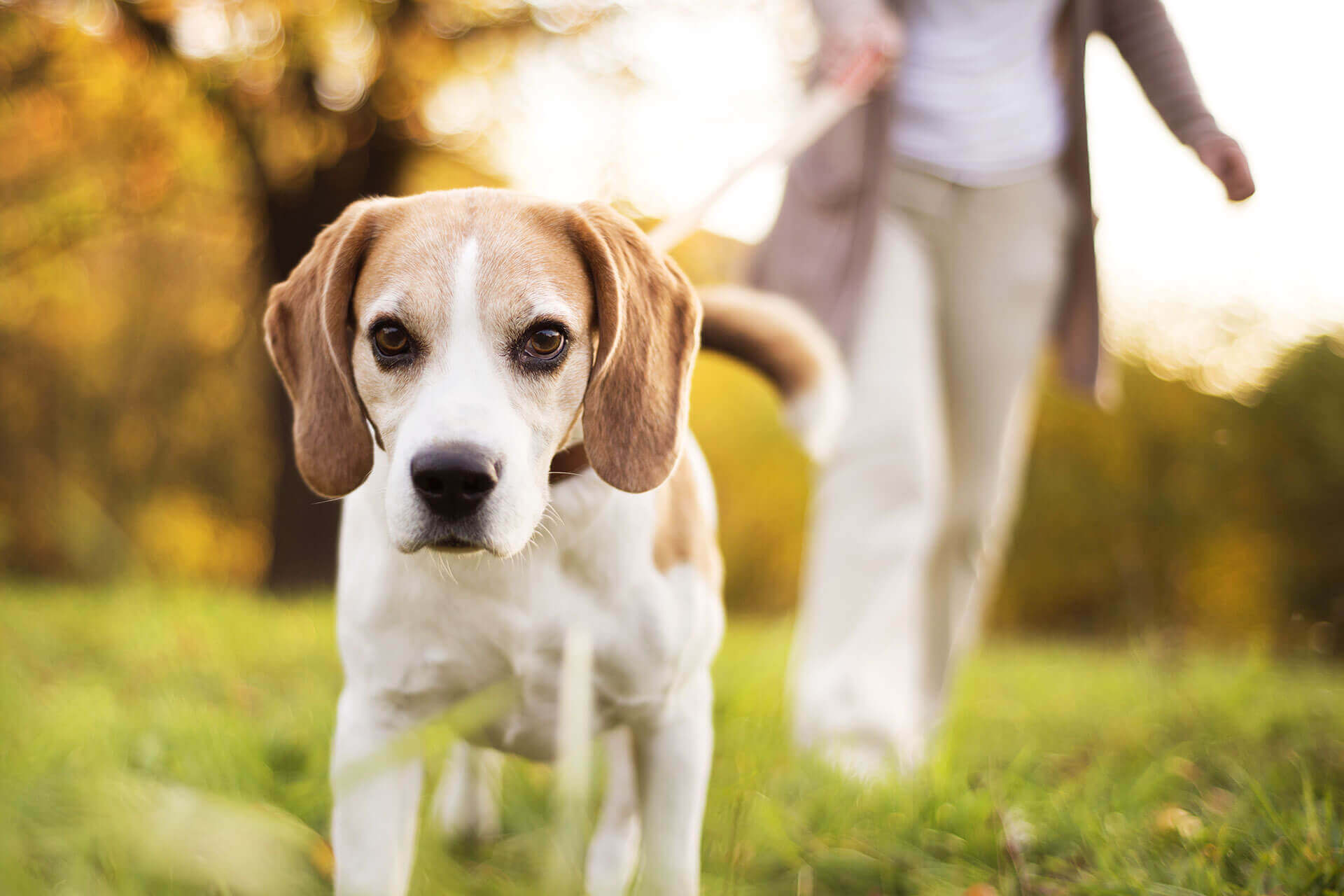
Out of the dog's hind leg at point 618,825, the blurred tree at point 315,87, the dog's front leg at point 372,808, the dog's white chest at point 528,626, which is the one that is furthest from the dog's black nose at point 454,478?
the blurred tree at point 315,87

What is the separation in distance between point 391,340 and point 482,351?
0.18 m

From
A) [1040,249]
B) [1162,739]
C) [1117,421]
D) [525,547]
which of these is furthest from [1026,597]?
[525,547]

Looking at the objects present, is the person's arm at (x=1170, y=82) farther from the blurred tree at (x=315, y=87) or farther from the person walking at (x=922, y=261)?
the blurred tree at (x=315, y=87)

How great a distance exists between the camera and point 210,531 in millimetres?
12328

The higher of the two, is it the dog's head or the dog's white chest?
the dog's head

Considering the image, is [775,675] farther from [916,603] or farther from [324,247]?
[324,247]

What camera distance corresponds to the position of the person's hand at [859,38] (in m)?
2.66

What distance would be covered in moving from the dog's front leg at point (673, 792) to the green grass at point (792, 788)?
85 mm

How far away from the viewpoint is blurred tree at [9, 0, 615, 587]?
782 centimetres

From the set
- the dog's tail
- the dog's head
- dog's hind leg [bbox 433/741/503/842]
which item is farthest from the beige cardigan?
dog's hind leg [bbox 433/741/503/842]

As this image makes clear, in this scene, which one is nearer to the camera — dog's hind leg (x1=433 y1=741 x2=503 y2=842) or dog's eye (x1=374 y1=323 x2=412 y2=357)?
dog's eye (x1=374 y1=323 x2=412 y2=357)

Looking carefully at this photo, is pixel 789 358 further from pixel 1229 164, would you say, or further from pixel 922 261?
pixel 1229 164

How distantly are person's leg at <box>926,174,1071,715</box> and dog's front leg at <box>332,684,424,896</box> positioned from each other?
7.12 feet

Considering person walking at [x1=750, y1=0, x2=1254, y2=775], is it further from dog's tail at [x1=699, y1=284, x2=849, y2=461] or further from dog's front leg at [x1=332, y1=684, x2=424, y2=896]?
dog's front leg at [x1=332, y1=684, x2=424, y2=896]
